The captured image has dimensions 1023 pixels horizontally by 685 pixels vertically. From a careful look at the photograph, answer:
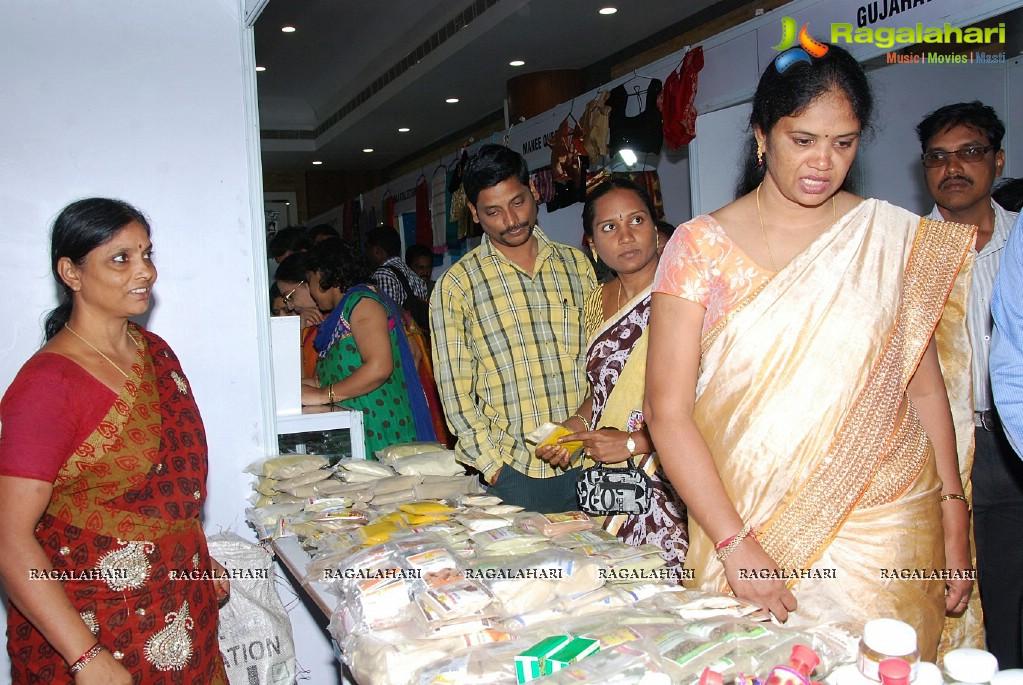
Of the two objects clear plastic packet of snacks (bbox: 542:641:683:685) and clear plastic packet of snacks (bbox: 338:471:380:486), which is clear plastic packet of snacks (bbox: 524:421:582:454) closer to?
clear plastic packet of snacks (bbox: 338:471:380:486)

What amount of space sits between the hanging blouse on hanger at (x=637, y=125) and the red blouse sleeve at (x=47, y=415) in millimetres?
3803

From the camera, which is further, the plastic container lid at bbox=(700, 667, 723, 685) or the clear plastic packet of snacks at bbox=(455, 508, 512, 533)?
the clear plastic packet of snacks at bbox=(455, 508, 512, 533)

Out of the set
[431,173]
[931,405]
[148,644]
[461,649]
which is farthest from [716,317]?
[431,173]

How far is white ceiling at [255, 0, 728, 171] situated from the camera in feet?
21.9

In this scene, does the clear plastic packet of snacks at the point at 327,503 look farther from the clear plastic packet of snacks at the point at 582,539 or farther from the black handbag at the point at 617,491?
the clear plastic packet of snacks at the point at 582,539

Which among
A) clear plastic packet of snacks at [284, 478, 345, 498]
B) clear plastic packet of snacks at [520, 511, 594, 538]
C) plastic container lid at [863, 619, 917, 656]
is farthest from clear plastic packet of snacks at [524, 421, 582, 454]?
plastic container lid at [863, 619, 917, 656]

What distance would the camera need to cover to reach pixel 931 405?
1676 millimetres

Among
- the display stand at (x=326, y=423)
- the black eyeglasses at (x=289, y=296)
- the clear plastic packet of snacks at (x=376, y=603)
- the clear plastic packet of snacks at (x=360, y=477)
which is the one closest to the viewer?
the clear plastic packet of snacks at (x=376, y=603)

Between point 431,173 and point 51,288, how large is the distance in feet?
21.8

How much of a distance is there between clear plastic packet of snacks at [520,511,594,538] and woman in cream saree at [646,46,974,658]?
0.39 m

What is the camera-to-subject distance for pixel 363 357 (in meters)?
3.37

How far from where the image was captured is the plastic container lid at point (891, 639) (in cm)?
102

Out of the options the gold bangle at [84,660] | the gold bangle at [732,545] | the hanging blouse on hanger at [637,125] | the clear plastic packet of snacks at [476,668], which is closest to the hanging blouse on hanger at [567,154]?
the hanging blouse on hanger at [637,125]

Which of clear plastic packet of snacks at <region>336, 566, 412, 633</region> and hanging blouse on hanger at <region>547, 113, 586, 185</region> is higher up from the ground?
hanging blouse on hanger at <region>547, 113, 586, 185</region>
